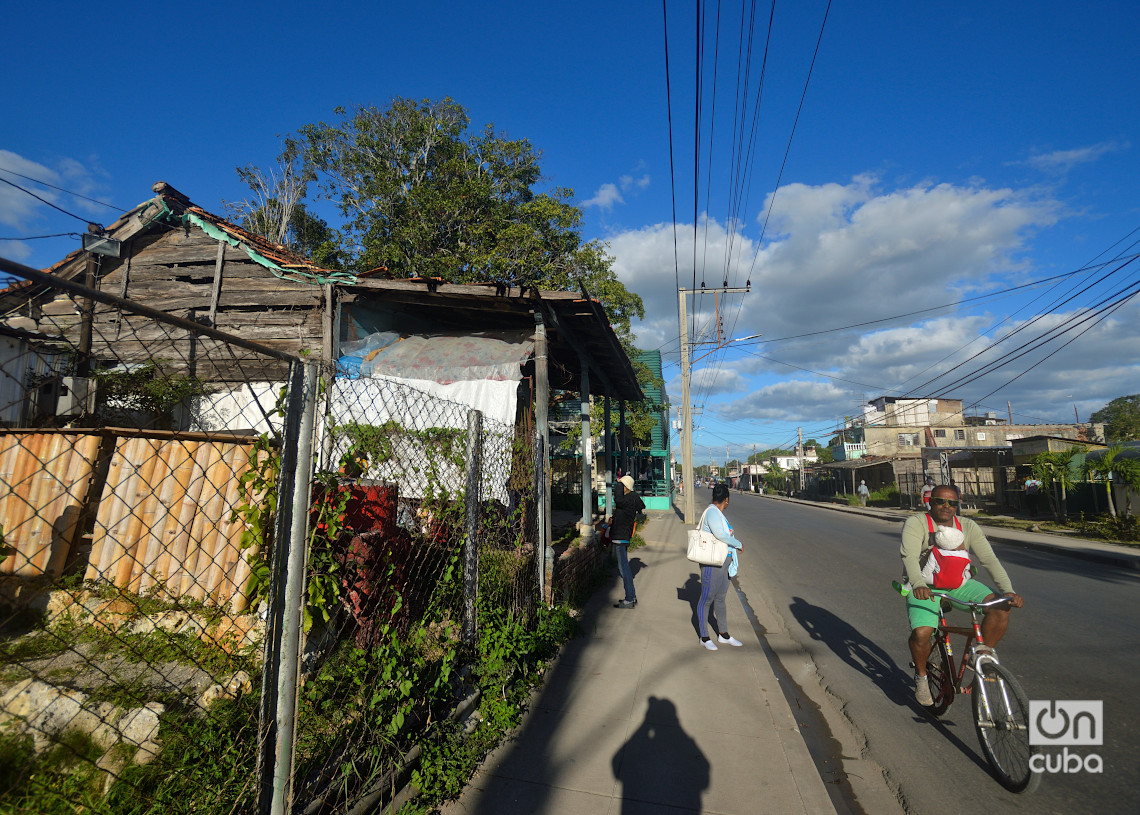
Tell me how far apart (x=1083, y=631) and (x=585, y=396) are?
250 inches

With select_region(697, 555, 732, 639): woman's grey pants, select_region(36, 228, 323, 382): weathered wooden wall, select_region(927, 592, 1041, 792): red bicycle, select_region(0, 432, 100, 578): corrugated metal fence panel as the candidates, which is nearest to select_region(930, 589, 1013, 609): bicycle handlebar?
select_region(927, 592, 1041, 792): red bicycle

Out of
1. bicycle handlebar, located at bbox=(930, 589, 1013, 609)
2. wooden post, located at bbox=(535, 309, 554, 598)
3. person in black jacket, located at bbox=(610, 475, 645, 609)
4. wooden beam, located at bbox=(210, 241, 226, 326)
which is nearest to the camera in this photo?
bicycle handlebar, located at bbox=(930, 589, 1013, 609)

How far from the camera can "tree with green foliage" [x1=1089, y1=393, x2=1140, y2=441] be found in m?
42.8

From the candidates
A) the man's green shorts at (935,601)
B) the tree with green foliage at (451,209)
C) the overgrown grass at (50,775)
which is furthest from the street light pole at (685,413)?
the overgrown grass at (50,775)

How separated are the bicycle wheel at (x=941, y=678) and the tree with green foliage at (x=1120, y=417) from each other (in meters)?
48.8

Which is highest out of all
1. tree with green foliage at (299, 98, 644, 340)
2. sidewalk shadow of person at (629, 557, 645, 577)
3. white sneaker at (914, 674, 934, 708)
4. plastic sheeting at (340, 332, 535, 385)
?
tree with green foliage at (299, 98, 644, 340)

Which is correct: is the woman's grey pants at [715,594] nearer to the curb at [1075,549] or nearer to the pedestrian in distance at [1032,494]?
the curb at [1075,549]

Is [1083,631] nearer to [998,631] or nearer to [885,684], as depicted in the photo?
[885,684]

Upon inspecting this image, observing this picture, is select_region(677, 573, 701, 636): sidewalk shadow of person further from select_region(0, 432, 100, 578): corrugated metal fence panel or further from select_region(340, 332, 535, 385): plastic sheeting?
select_region(0, 432, 100, 578): corrugated metal fence panel

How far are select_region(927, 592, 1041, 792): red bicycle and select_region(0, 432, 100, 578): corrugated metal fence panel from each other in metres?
6.66

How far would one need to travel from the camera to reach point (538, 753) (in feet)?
11.4

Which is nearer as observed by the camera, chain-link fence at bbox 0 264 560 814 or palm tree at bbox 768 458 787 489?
chain-link fence at bbox 0 264 560 814

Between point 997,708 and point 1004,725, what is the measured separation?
0.09 meters

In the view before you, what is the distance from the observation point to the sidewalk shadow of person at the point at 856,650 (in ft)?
15.4
